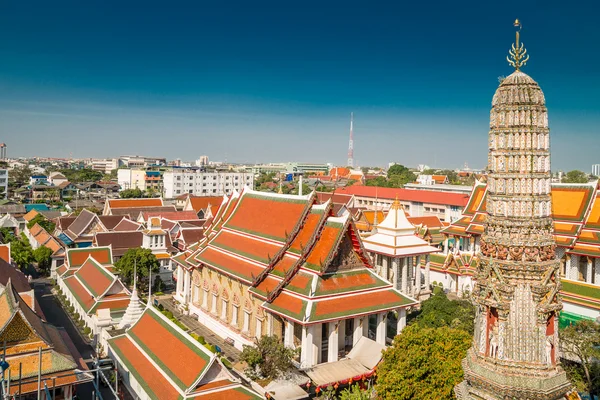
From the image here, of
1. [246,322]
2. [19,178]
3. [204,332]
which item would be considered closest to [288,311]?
[246,322]

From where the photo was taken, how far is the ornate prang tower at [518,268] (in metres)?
9.65

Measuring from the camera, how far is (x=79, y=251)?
3362cm

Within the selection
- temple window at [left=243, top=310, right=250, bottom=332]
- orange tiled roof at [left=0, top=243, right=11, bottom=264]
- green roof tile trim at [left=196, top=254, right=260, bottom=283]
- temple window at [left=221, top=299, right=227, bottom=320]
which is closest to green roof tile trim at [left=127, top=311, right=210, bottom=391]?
green roof tile trim at [left=196, top=254, right=260, bottom=283]

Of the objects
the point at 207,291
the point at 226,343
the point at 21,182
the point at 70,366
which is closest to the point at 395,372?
the point at 70,366

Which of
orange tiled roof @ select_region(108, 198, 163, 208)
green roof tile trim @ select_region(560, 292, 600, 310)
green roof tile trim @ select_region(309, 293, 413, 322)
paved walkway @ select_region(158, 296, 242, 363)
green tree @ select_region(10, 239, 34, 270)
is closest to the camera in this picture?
green roof tile trim @ select_region(309, 293, 413, 322)

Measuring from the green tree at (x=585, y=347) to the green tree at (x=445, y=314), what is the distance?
355cm

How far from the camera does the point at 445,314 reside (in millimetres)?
22328

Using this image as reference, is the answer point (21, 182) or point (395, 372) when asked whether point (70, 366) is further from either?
point (21, 182)

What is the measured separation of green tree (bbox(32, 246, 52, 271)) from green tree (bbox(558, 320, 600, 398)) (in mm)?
37388

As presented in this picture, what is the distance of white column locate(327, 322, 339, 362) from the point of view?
67.4ft

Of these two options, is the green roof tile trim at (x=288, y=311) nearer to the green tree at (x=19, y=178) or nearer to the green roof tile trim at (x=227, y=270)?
the green roof tile trim at (x=227, y=270)

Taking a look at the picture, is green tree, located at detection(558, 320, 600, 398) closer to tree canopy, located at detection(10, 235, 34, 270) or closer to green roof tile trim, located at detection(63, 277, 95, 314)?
green roof tile trim, located at detection(63, 277, 95, 314)

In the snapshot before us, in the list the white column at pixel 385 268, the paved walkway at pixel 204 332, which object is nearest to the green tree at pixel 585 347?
the white column at pixel 385 268

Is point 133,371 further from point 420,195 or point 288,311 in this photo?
point 420,195
